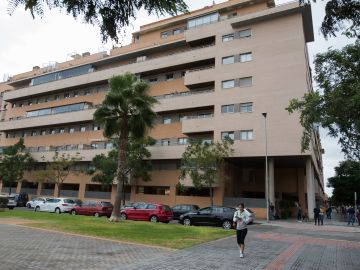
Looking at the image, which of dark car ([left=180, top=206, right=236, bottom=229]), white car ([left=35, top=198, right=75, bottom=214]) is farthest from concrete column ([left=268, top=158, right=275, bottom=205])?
white car ([left=35, top=198, right=75, bottom=214])

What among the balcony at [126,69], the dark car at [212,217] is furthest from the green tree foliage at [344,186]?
the dark car at [212,217]

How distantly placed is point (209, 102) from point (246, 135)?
5741 mm

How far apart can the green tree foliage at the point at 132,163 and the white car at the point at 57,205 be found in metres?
5.74

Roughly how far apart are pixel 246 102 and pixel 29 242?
1132 inches

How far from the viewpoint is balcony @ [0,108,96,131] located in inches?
1982

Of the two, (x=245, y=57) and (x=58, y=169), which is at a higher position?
(x=245, y=57)

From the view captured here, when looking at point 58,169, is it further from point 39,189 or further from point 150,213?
point 150,213

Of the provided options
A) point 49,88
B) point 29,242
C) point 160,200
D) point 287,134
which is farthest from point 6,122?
point 29,242

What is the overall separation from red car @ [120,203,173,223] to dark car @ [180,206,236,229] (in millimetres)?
2132

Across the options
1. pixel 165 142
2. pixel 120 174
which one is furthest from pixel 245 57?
pixel 120 174

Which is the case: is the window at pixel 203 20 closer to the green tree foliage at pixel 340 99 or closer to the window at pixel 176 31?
the window at pixel 176 31

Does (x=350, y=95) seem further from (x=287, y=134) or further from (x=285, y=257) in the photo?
(x=287, y=134)

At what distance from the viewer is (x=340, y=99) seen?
1475 cm

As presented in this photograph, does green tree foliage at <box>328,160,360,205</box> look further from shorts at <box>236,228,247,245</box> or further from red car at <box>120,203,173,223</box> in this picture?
shorts at <box>236,228,247,245</box>
